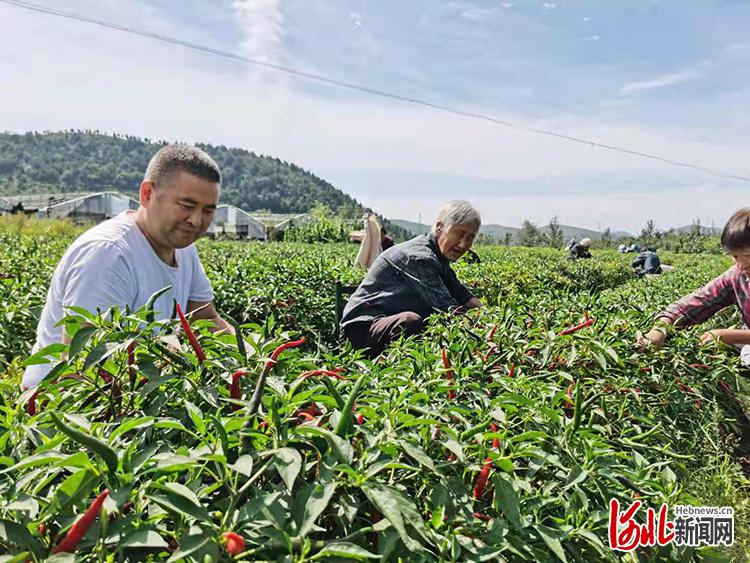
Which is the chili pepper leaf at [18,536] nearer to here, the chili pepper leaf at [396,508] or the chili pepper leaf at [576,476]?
the chili pepper leaf at [396,508]

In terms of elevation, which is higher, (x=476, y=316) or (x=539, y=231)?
(x=539, y=231)

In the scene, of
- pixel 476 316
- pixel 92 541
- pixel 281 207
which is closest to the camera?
pixel 92 541

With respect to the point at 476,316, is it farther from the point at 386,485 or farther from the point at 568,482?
the point at 386,485

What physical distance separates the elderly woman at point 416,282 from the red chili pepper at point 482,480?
7.67ft

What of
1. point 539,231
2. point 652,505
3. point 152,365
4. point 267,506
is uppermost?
point 539,231

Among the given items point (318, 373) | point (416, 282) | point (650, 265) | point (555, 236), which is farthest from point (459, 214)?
point (555, 236)

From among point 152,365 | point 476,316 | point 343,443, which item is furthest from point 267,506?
point 476,316

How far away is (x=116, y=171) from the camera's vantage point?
4710 inches

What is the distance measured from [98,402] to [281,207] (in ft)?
407

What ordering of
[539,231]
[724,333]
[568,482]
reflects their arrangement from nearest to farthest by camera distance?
1. [568,482]
2. [724,333]
3. [539,231]

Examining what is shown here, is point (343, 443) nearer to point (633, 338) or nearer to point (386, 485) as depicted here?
point (386, 485)

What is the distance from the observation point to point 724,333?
9.27 ft

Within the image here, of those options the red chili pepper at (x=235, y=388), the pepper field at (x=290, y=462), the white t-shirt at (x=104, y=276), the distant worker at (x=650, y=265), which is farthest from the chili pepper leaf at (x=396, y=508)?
the distant worker at (x=650, y=265)

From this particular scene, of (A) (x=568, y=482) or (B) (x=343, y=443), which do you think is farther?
(A) (x=568, y=482)
